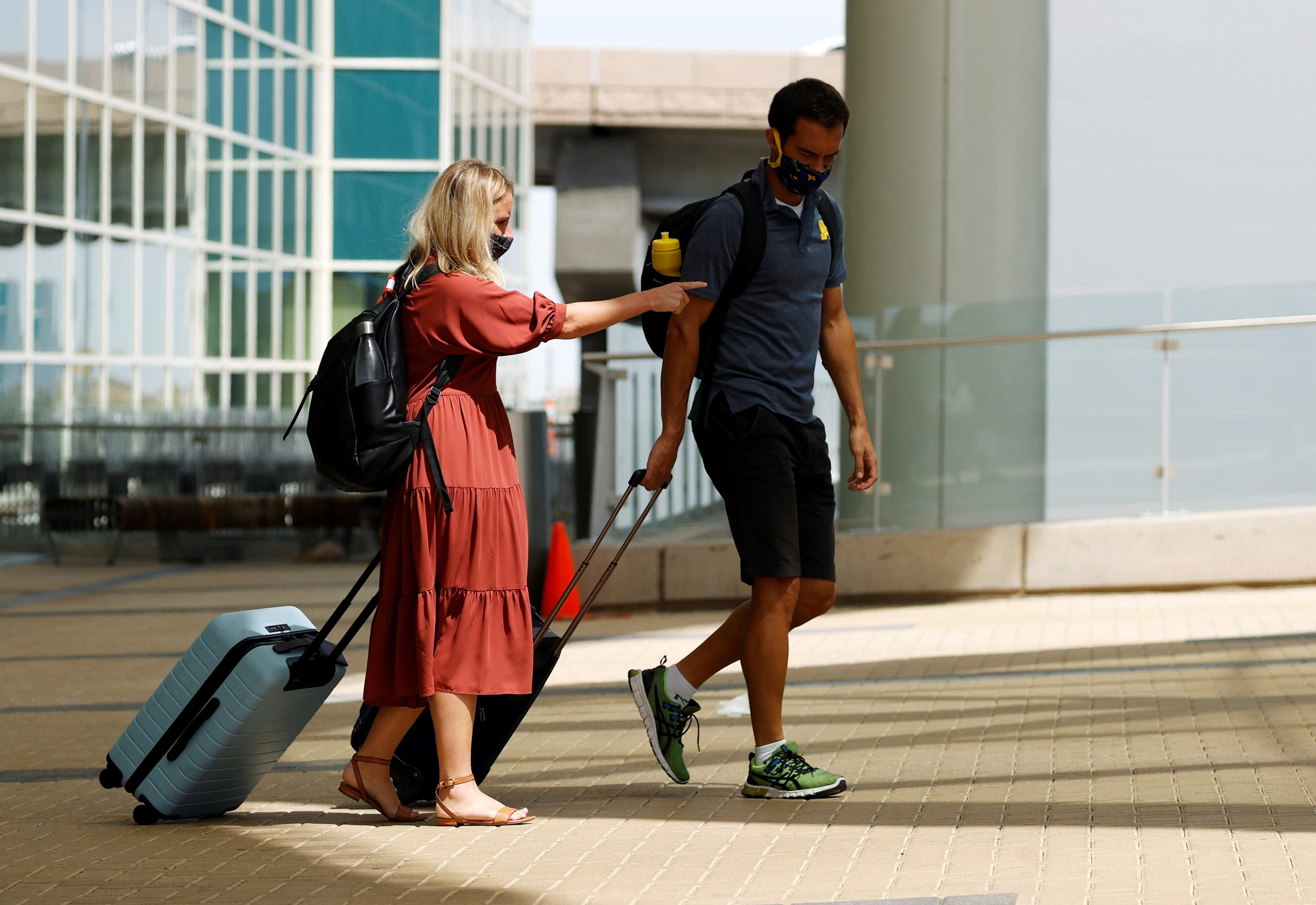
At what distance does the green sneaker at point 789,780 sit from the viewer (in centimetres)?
442

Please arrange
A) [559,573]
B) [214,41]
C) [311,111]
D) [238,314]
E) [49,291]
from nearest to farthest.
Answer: [559,573] < [49,291] < [214,41] < [238,314] < [311,111]

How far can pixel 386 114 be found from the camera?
24.2 meters

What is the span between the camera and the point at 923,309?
10.6 metres

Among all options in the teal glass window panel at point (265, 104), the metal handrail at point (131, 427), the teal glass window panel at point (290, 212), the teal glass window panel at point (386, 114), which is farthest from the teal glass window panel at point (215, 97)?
the metal handrail at point (131, 427)

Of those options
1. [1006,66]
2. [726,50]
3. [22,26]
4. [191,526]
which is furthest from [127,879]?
[726,50]

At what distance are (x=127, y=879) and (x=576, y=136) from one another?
29384mm

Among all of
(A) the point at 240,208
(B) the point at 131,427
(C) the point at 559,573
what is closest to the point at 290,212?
(A) the point at 240,208

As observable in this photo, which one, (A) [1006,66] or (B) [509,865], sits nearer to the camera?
(B) [509,865]

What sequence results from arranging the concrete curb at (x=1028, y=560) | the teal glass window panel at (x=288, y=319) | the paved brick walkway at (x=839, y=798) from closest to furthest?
the paved brick walkway at (x=839, y=798), the concrete curb at (x=1028, y=560), the teal glass window panel at (x=288, y=319)

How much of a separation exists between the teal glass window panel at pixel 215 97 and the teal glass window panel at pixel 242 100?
0.89 ft

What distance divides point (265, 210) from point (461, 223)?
63.8 feet

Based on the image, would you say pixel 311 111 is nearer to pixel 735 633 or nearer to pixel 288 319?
pixel 288 319

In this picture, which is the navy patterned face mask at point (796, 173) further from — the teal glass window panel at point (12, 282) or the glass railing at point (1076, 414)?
the teal glass window panel at point (12, 282)

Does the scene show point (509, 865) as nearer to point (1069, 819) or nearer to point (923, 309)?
point (1069, 819)
